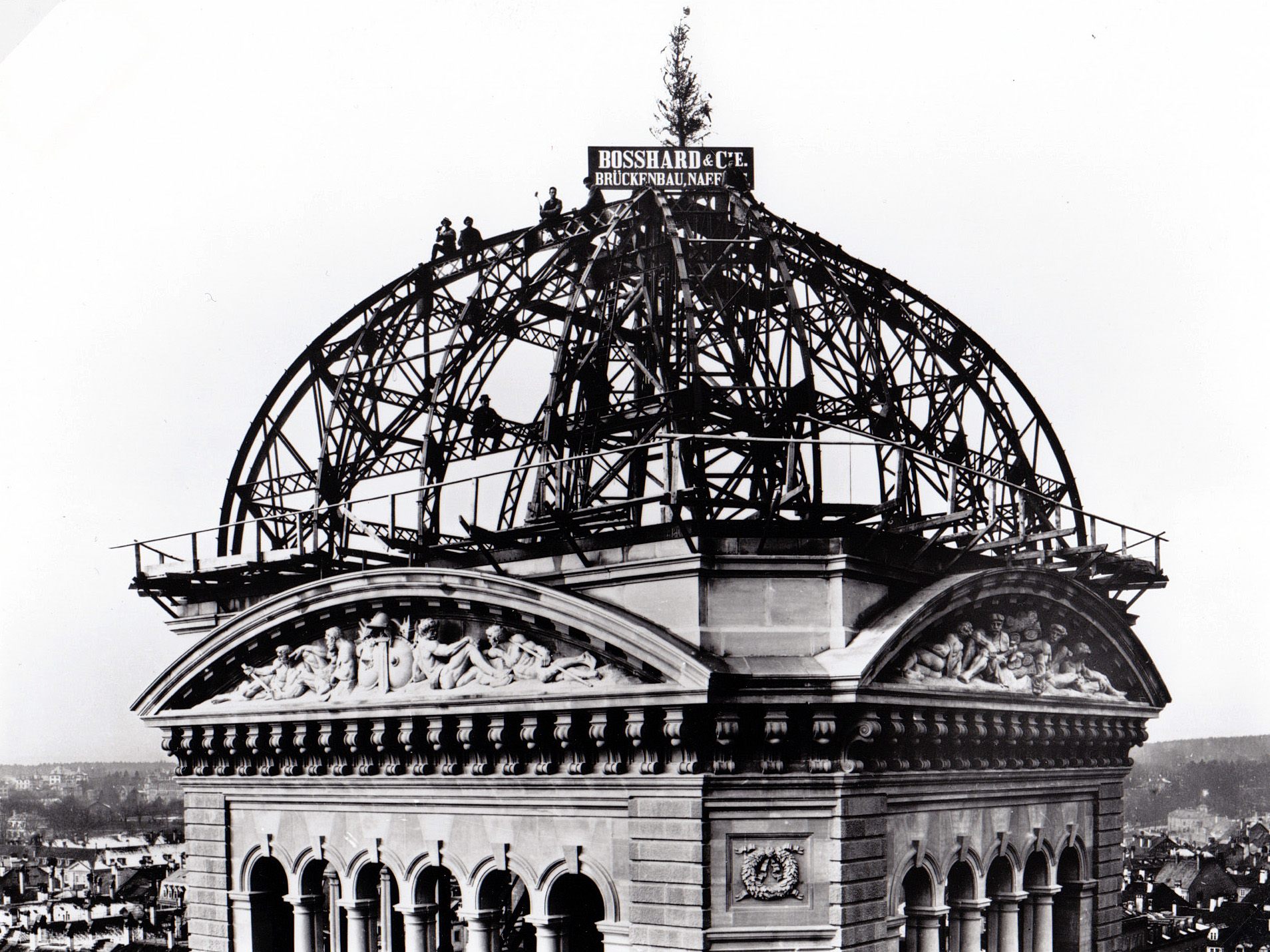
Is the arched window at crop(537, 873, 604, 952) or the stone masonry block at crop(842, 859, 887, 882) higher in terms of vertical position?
the stone masonry block at crop(842, 859, 887, 882)

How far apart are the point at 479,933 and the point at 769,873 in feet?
18.8

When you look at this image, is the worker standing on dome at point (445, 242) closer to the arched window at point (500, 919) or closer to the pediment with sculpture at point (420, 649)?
the pediment with sculpture at point (420, 649)

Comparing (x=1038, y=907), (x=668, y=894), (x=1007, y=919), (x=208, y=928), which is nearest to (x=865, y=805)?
(x=668, y=894)

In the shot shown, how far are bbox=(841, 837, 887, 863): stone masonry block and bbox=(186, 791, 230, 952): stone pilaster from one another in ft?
44.4

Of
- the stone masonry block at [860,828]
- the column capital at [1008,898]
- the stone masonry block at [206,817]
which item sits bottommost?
the column capital at [1008,898]

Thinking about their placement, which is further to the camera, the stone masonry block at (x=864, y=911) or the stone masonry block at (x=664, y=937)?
the stone masonry block at (x=864, y=911)

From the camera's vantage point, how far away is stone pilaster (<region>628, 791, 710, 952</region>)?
21328 mm

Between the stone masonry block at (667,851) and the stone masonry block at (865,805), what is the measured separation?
241 cm

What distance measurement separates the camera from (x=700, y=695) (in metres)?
20.6

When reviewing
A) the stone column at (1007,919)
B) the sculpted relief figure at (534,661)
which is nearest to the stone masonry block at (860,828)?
the sculpted relief figure at (534,661)

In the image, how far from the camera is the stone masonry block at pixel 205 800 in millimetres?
29219

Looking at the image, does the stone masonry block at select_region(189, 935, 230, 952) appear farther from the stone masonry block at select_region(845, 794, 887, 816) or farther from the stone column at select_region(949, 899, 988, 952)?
the stone column at select_region(949, 899, 988, 952)

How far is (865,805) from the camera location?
22375mm

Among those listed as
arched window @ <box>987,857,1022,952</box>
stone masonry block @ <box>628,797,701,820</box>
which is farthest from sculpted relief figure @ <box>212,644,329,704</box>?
arched window @ <box>987,857,1022,952</box>
